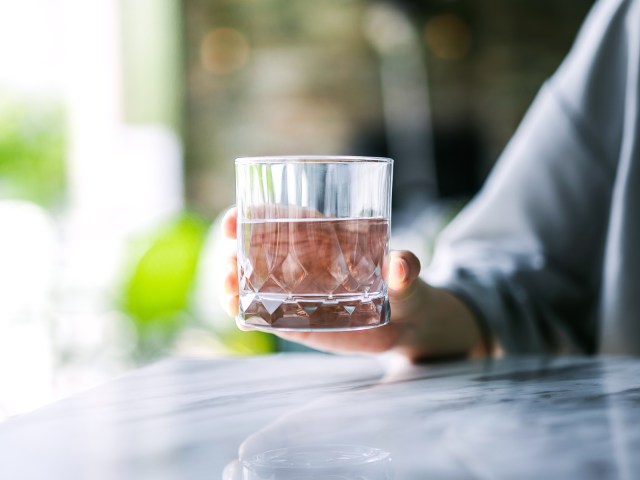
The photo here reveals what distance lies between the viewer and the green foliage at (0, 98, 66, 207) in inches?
230

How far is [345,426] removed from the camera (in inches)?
19.3

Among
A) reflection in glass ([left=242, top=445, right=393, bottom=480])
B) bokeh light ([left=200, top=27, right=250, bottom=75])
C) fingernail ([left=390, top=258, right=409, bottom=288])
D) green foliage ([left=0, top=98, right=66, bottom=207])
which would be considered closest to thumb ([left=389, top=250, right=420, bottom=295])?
fingernail ([left=390, top=258, right=409, bottom=288])

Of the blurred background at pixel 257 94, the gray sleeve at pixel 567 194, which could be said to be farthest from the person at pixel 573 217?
the blurred background at pixel 257 94

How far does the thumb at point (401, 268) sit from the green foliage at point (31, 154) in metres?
5.55

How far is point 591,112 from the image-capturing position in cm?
103

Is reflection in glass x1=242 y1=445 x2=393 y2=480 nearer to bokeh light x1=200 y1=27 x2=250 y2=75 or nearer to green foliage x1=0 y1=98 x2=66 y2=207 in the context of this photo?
bokeh light x1=200 y1=27 x2=250 y2=75

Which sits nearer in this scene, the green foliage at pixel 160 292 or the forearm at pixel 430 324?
the forearm at pixel 430 324

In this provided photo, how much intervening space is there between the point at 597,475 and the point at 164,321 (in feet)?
6.79

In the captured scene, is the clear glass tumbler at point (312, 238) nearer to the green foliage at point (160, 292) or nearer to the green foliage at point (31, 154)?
the green foliage at point (160, 292)

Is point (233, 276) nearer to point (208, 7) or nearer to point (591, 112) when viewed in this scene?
point (591, 112)

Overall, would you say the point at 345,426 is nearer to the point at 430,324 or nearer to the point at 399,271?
the point at 399,271

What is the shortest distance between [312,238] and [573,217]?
575 mm

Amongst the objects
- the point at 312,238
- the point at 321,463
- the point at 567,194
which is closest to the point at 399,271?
the point at 312,238

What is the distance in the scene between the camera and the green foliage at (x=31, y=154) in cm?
585
